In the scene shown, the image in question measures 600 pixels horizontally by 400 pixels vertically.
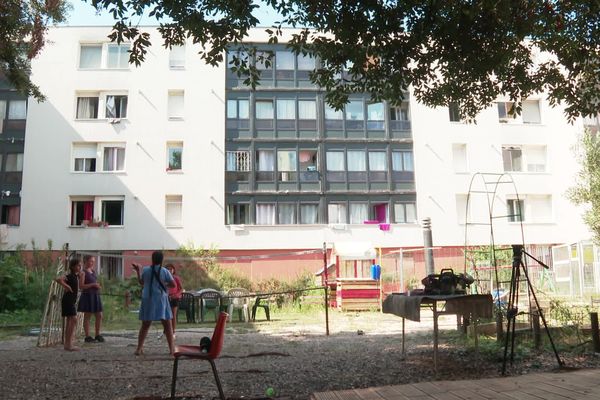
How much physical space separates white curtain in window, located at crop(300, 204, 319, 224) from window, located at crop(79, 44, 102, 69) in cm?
1381

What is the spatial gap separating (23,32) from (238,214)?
20242 millimetres

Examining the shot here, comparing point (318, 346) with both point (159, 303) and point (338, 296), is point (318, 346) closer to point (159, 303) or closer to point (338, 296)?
point (159, 303)

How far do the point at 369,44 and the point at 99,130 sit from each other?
25857 millimetres

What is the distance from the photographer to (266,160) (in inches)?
1238

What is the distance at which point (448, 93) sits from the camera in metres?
9.50

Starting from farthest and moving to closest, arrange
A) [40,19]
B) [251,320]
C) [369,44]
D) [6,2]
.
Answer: [251,320] → [40,19] → [6,2] → [369,44]

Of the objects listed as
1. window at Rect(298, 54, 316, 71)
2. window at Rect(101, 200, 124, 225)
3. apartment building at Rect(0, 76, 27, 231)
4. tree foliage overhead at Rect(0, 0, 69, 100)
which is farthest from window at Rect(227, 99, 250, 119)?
tree foliage overhead at Rect(0, 0, 69, 100)

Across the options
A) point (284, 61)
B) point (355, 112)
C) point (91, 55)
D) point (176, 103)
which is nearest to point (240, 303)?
point (176, 103)

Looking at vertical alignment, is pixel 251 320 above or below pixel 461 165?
below

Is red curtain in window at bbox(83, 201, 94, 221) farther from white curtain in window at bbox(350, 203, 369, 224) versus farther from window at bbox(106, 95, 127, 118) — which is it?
white curtain in window at bbox(350, 203, 369, 224)

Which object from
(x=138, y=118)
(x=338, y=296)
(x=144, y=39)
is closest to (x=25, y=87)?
(x=144, y=39)

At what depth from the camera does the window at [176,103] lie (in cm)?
3148

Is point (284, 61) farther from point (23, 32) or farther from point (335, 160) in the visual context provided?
point (23, 32)

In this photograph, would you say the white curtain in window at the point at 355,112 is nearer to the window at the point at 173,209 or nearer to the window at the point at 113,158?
the window at the point at 173,209
